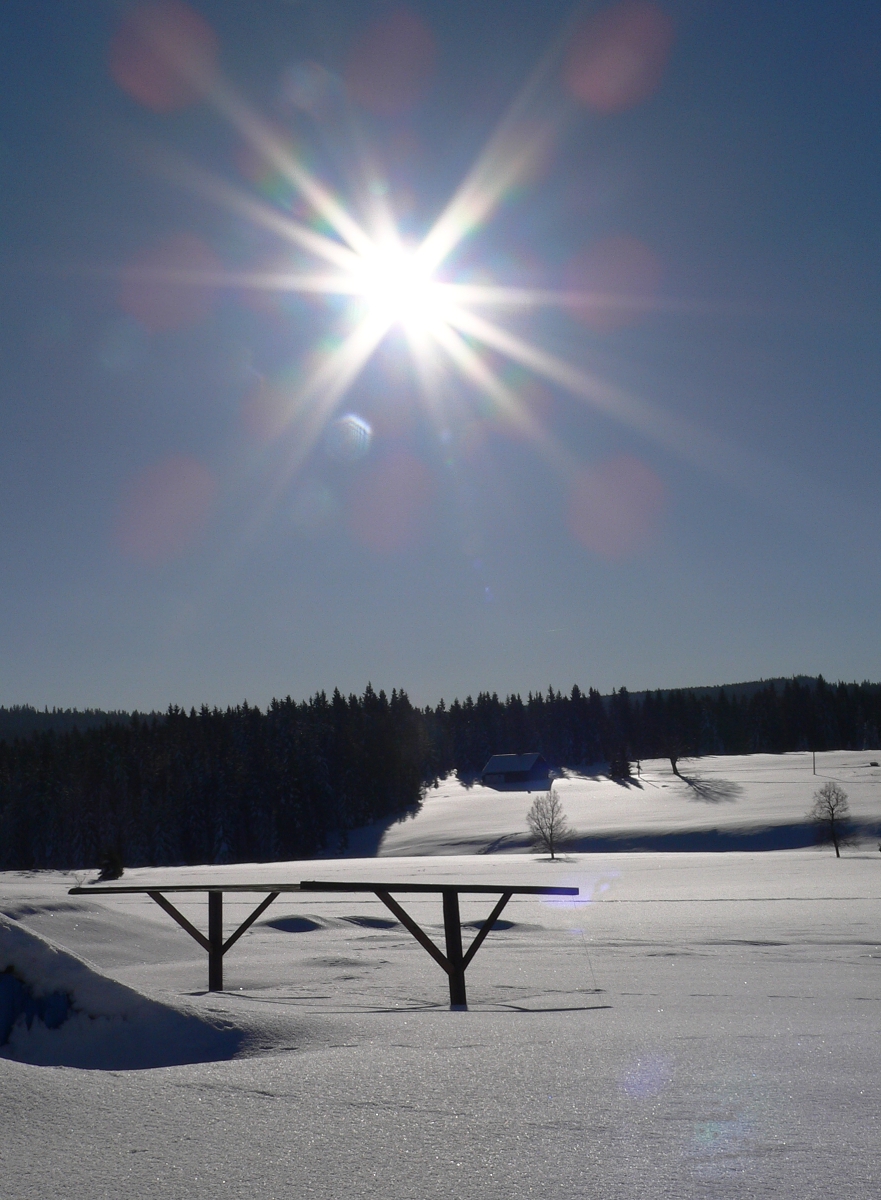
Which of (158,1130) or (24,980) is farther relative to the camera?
(24,980)

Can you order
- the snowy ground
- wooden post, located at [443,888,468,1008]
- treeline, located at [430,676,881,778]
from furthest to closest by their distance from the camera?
treeline, located at [430,676,881,778] → wooden post, located at [443,888,468,1008] → the snowy ground

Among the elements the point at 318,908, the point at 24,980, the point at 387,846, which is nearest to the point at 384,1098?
the point at 24,980

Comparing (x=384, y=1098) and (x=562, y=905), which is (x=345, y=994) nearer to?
(x=384, y=1098)

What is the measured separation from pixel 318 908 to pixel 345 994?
389 inches

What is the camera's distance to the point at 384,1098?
3660 mm

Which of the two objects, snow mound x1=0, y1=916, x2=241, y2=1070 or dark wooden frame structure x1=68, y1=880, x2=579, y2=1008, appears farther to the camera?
dark wooden frame structure x1=68, y1=880, x2=579, y2=1008

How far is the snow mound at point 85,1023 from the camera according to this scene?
4820mm

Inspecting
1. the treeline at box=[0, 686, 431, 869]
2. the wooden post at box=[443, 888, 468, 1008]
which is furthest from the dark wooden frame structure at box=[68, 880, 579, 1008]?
the treeline at box=[0, 686, 431, 869]

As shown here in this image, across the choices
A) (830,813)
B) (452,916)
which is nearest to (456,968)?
(452,916)

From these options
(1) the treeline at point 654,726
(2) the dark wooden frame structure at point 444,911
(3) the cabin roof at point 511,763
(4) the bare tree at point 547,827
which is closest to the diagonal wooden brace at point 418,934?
(2) the dark wooden frame structure at point 444,911

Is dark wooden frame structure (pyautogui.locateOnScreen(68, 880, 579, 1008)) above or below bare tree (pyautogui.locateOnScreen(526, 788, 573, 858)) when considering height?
above

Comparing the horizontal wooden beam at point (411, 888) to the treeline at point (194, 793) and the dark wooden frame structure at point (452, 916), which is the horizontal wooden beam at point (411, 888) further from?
the treeline at point (194, 793)

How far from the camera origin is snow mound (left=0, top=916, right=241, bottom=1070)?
4.82m

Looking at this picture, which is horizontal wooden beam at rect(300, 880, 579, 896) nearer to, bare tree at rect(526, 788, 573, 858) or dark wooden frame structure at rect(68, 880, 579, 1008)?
dark wooden frame structure at rect(68, 880, 579, 1008)
